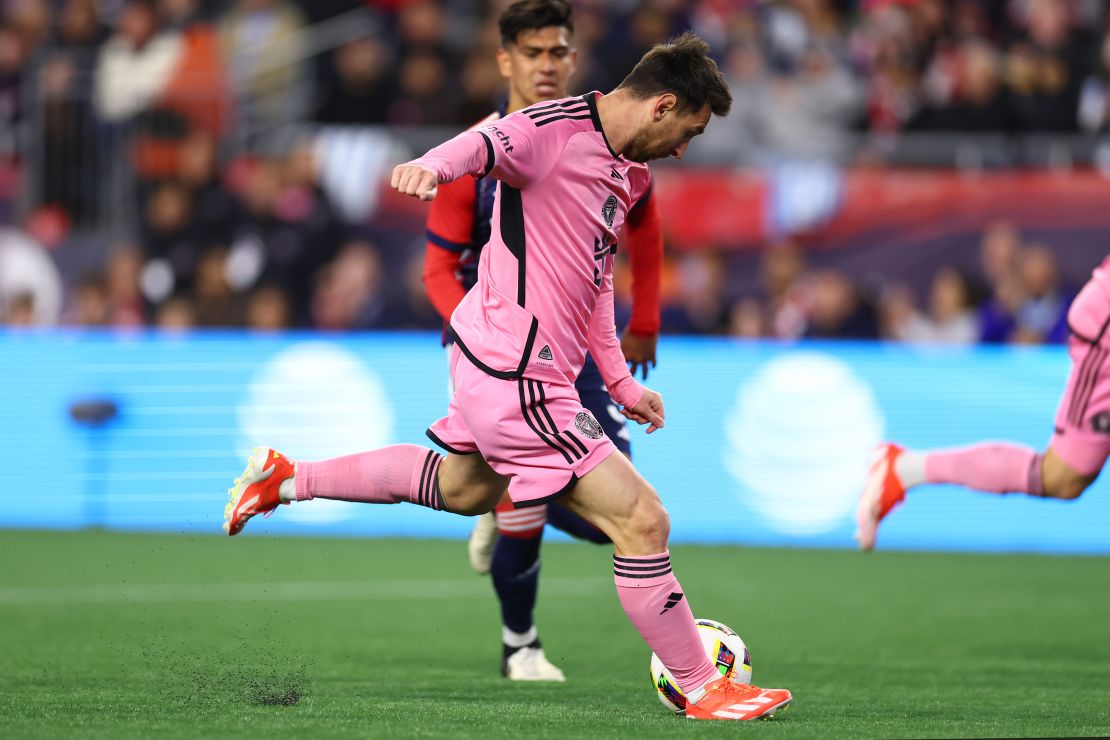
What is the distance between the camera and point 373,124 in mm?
14641

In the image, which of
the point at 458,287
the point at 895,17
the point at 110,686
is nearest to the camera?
the point at 110,686

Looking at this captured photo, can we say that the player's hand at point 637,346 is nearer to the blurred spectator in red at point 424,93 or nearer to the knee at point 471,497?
the knee at point 471,497

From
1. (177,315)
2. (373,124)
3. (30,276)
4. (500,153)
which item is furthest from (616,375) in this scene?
(30,276)

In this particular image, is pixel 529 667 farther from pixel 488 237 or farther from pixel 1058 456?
pixel 1058 456

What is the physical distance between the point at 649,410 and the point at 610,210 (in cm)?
76

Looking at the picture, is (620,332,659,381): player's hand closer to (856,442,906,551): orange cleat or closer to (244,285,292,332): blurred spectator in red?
(856,442,906,551): orange cleat

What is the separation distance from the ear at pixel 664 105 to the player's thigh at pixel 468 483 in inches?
48.0

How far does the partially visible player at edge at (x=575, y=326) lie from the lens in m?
4.88

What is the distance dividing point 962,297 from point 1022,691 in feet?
23.6

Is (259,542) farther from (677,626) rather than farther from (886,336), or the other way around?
(677,626)

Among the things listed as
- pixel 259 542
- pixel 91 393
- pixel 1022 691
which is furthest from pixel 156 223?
pixel 1022 691

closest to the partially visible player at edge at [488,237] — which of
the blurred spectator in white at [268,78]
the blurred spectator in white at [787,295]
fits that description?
the blurred spectator in white at [787,295]

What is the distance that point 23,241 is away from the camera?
1420 cm

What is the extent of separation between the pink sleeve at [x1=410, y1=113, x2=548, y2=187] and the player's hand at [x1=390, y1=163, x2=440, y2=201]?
63 mm
